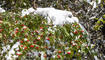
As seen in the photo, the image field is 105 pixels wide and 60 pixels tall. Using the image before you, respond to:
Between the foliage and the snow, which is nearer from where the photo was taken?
the snow

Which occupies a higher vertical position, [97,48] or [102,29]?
[102,29]

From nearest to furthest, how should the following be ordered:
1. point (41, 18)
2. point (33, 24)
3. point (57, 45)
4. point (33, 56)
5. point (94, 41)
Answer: point (33, 56) < point (57, 45) < point (94, 41) < point (33, 24) < point (41, 18)

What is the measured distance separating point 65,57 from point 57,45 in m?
0.40

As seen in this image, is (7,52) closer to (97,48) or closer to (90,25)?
(97,48)

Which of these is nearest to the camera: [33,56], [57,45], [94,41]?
[33,56]

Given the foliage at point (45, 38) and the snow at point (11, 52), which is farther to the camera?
the foliage at point (45, 38)

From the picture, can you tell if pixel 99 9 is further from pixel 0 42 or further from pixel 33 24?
pixel 0 42

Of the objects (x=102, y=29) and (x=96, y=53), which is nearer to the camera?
(x=96, y=53)

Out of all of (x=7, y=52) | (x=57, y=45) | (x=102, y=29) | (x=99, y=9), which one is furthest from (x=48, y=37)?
(x=99, y=9)

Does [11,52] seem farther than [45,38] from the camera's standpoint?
No

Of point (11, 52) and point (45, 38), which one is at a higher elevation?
point (45, 38)

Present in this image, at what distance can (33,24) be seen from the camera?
4.64 meters

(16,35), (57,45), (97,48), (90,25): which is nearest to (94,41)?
(97,48)

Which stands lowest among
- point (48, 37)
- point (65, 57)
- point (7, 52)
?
point (65, 57)
